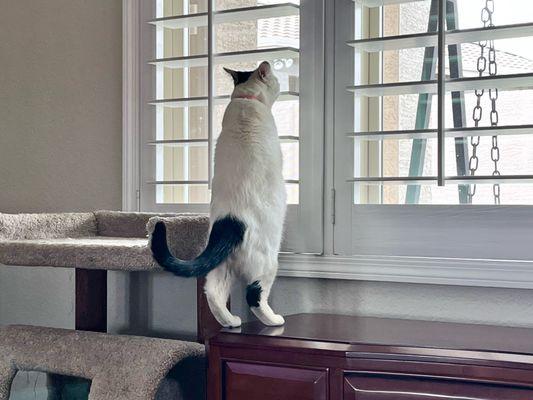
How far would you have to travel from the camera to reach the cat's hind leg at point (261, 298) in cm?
155

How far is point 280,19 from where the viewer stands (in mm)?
1895

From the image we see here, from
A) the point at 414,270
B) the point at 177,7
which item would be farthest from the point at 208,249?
the point at 177,7

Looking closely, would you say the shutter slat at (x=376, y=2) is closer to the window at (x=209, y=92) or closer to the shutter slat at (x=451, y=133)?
the window at (x=209, y=92)

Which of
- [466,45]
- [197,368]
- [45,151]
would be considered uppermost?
[466,45]

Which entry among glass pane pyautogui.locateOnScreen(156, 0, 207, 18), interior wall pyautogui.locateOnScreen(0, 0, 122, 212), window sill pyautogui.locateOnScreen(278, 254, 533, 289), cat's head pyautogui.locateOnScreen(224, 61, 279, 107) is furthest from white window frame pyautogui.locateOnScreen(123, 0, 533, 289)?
interior wall pyautogui.locateOnScreen(0, 0, 122, 212)

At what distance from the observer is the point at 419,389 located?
1307 mm

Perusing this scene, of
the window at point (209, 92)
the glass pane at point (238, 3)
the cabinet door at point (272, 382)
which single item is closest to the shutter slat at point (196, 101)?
the window at point (209, 92)

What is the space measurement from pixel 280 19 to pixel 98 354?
0.87m

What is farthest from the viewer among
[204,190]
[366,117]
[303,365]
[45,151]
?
[45,151]

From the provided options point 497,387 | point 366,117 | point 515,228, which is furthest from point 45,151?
point 497,387

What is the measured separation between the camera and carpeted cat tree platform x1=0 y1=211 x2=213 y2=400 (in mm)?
1580

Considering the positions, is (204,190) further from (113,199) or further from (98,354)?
(98,354)

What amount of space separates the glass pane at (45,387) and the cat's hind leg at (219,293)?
1.20 ft

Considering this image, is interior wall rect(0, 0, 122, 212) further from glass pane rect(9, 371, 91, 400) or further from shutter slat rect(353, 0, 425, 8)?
shutter slat rect(353, 0, 425, 8)
